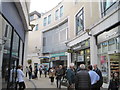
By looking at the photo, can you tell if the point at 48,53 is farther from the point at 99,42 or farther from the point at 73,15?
the point at 99,42

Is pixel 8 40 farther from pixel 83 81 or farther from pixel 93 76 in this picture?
pixel 93 76

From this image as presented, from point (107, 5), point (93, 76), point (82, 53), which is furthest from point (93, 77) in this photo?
point (82, 53)

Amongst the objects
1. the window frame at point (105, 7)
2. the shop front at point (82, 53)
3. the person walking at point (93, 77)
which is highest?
the window frame at point (105, 7)

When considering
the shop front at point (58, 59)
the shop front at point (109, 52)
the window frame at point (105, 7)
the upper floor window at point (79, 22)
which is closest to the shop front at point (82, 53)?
the upper floor window at point (79, 22)

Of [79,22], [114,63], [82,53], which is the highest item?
[79,22]

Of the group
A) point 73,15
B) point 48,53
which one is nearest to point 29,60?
point 48,53

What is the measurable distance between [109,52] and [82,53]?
5691mm

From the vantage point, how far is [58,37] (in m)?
26.0

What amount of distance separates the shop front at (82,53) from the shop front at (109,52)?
2.36m

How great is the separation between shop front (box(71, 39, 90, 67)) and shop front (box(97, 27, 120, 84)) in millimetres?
2355

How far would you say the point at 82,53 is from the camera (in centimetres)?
1484

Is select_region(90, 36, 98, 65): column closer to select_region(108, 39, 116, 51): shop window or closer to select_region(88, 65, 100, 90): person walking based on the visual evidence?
select_region(108, 39, 116, 51): shop window

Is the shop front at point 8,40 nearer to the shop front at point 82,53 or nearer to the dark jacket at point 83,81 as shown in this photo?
the dark jacket at point 83,81

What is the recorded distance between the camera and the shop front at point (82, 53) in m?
13.1
